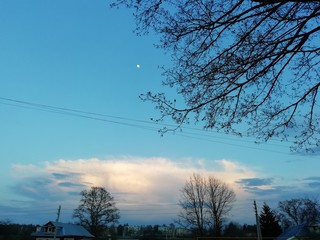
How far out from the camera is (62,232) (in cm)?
5753

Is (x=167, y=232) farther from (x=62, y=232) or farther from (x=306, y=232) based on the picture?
(x=306, y=232)

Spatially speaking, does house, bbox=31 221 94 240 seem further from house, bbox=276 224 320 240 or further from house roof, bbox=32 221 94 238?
house, bbox=276 224 320 240

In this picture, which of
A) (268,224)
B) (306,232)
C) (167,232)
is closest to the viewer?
(306,232)

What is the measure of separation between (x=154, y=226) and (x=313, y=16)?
8006 centimetres

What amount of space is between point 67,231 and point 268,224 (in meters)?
31.4

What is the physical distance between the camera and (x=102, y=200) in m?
66.8

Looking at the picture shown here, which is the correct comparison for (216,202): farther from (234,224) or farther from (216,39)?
(216,39)

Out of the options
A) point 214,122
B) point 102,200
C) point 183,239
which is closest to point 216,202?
point 183,239

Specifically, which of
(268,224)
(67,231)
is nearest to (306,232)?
(268,224)

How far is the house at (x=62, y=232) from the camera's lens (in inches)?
2267

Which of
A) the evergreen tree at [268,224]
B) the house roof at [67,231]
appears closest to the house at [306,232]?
the evergreen tree at [268,224]

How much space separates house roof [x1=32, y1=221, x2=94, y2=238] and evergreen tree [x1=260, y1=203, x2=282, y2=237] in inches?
1113

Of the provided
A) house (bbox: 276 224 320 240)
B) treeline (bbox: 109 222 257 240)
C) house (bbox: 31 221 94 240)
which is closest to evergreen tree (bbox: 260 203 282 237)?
treeline (bbox: 109 222 257 240)

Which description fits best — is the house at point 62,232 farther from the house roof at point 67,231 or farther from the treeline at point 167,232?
the treeline at point 167,232
